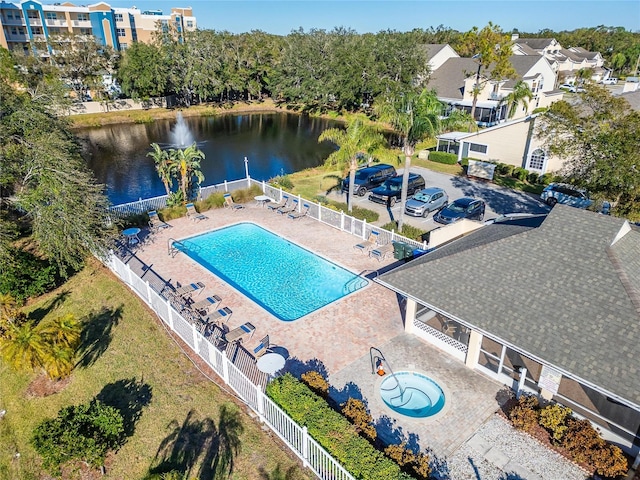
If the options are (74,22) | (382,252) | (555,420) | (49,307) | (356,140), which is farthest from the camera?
(74,22)

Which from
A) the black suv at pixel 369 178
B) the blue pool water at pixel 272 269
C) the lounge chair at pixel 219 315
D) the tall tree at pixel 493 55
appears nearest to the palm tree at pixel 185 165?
the blue pool water at pixel 272 269

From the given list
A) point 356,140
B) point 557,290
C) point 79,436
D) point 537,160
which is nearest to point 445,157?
point 537,160

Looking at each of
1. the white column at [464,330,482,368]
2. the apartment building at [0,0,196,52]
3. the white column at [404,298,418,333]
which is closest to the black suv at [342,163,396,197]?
the white column at [404,298,418,333]

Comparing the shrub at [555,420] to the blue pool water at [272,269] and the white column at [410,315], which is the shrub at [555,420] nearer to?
the white column at [410,315]

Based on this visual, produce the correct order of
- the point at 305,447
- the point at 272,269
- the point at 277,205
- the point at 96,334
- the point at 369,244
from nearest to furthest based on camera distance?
the point at 305,447 → the point at 96,334 → the point at 272,269 → the point at 369,244 → the point at 277,205

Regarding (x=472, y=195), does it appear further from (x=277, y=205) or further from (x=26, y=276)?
(x=26, y=276)

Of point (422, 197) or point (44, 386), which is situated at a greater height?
point (422, 197)

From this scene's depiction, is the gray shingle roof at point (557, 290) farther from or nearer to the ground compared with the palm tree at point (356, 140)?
nearer to the ground
